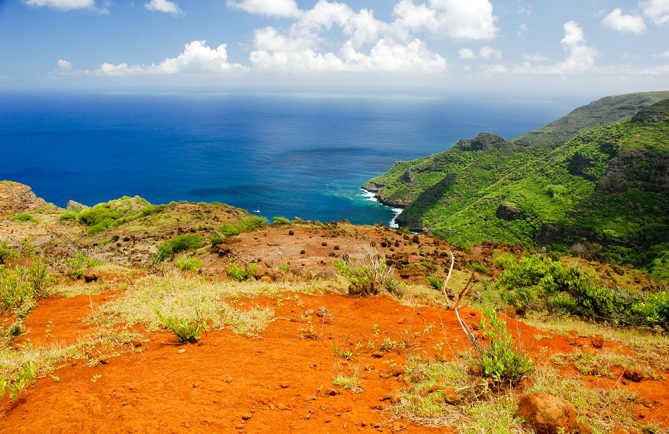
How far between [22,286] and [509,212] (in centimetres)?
7933

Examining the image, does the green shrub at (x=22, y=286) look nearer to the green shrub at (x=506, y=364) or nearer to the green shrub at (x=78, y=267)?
the green shrub at (x=78, y=267)

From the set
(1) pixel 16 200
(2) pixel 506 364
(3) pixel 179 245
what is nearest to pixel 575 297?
(2) pixel 506 364

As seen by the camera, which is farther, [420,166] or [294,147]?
[294,147]

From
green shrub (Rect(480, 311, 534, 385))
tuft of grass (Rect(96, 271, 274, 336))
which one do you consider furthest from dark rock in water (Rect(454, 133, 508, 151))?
green shrub (Rect(480, 311, 534, 385))

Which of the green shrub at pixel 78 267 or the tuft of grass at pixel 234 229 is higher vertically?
the green shrub at pixel 78 267

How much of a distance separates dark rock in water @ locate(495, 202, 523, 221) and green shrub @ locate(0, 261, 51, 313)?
78.0 meters

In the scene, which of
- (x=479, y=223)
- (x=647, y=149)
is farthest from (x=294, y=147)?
(x=647, y=149)

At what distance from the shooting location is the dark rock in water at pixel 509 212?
75938 millimetres

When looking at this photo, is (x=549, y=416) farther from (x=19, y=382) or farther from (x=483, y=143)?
(x=483, y=143)

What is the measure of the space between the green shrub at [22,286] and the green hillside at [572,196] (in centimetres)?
3786

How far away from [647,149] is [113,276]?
8966 cm

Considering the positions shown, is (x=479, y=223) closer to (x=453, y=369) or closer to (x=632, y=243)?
(x=632, y=243)

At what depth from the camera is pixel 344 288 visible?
38.6 ft

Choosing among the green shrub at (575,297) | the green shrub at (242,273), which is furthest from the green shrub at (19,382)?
the green shrub at (575,297)
